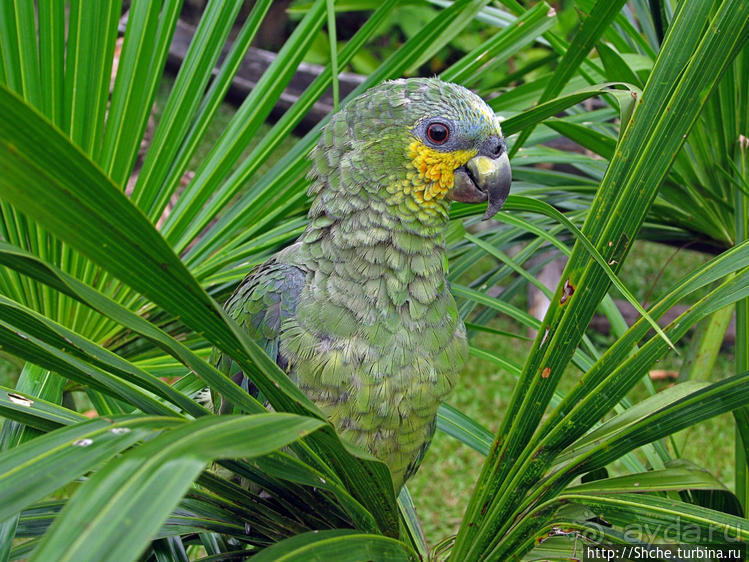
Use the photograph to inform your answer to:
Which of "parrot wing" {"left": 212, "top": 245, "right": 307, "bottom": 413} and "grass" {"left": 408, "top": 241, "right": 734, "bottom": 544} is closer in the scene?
"parrot wing" {"left": 212, "top": 245, "right": 307, "bottom": 413}

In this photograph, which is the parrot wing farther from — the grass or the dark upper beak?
the grass

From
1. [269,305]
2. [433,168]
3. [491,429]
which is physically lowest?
[269,305]

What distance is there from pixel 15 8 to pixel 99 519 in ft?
3.32

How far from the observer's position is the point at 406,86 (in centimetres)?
100

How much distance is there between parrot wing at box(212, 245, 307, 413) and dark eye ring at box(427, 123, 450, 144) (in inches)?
11.1

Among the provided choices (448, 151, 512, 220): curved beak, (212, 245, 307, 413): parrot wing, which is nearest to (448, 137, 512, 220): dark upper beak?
(448, 151, 512, 220): curved beak

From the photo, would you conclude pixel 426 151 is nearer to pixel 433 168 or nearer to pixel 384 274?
pixel 433 168

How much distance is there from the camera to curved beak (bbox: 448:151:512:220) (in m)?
0.99

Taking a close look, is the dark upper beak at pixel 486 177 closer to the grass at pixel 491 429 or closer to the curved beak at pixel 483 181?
the curved beak at pixel 483 181

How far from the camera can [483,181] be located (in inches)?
38.9

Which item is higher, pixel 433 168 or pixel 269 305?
pixel 433 168

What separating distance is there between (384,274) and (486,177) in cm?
21

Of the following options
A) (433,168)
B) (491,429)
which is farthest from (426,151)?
(491,429)

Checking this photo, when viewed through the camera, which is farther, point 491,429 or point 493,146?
point 491,429
